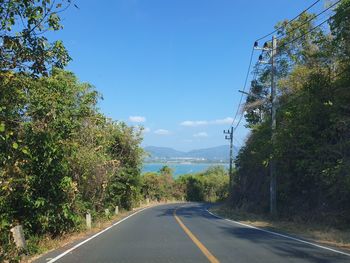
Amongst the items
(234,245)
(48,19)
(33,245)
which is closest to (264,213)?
(234,245)

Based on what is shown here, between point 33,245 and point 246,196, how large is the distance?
105ft

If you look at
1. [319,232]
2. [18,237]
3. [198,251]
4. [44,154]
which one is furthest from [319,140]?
[18,237]

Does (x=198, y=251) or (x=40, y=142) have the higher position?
(x=40, y=142)

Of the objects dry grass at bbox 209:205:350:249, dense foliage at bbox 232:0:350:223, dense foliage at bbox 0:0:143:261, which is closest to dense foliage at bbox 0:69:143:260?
dense foliage at bbox 0:0:143:261

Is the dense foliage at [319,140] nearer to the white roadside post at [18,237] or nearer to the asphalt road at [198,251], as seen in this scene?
the asphalt road at [198,251]

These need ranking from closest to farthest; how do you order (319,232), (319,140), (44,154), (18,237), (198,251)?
(198,251), (18,237), (44,154), (319,232), (319,140)

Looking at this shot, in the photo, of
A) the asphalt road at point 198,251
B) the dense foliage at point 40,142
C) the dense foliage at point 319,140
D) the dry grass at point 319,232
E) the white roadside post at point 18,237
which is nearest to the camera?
the dense foliage at point 40,142

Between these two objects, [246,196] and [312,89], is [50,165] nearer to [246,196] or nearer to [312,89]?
[312,89]

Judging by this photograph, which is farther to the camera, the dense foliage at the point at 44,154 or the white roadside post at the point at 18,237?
the white roadside post at the point at 18,237

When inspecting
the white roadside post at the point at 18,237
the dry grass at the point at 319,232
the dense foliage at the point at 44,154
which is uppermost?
the dense foliage at the point at 44,154

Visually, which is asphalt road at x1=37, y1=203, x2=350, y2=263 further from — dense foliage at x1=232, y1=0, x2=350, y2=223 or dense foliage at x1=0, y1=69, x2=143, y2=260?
dense foliage at x1=232, y1=0, x2=350, y2=223

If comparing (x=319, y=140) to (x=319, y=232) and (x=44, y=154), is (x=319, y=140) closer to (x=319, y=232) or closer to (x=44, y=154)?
(x=319, y=232)

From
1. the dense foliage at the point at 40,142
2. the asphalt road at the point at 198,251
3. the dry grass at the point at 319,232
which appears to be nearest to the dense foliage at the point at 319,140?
the dry grass at the point at 319,232

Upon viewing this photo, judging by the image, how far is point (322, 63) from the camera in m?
31.4
